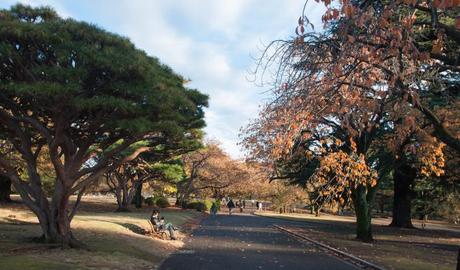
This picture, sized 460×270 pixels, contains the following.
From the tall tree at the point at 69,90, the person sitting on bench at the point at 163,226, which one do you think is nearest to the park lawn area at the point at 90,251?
the person sitting on bench at the point at 163,226

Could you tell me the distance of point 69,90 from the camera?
14.0 m

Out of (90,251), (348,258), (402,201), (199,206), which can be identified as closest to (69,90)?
(90,251)

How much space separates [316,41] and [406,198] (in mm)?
39974

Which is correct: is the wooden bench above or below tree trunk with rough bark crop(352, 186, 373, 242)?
below

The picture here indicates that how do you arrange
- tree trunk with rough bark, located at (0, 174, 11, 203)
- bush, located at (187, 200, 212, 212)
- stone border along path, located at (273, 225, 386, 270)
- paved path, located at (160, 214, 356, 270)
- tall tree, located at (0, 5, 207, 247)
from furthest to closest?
bush, located at (187, 200, 212, 212)
tree trunk with rough bark, located at (0, 174, 11, 203)
stone border along path, located at (273, 225, 386, 270)
paved path, located at (160, 214, 356, 270)
tall tree, located at (0, 5, 207, 247)

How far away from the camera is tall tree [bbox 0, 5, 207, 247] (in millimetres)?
14375

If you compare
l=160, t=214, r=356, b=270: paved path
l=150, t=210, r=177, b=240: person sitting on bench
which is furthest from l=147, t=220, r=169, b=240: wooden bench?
l=160, t=214, r=356, b=270: paved path

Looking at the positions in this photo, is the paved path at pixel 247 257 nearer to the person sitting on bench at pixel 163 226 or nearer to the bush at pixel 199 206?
the person sitting on bench at pixel 163 226

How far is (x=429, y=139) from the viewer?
1350 centimetres

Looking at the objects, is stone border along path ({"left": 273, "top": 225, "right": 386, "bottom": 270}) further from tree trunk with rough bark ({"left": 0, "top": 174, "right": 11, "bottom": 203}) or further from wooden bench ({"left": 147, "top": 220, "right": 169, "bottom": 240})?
tree trunk with rough bark ({"left": 0, "top": 174, "right": 11, "bottom": 203})

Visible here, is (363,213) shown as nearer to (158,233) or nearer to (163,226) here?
(163,226)

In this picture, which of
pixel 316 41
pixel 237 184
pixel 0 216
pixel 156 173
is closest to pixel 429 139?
pixel 316 41

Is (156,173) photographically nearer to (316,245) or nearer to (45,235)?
(316,245)

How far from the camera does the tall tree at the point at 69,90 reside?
14375mm
